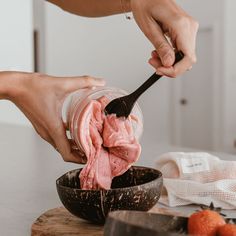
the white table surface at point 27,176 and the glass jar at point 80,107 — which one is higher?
the glass jar at point 80,107

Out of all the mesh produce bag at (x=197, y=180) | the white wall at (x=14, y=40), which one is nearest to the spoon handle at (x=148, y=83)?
the mesh produce bag at (x=197, y=180)

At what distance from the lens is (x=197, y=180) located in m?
1.26

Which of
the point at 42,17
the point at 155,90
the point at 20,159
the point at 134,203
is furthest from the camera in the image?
the point at 155,90

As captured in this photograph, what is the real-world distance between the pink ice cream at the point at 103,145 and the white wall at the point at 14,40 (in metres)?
1.95

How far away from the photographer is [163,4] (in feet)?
3.93

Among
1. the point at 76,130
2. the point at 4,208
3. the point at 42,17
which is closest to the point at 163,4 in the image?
the point at 76,130

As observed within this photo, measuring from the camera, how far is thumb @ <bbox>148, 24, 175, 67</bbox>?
1128 millimetres

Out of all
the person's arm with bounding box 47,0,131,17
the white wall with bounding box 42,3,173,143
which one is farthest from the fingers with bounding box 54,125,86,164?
the white wall with bounding box 42,3,173,143

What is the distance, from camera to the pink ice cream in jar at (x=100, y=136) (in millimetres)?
996

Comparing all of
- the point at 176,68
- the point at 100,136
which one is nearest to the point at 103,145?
the point at 100,136

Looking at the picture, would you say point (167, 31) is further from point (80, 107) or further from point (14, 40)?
point (14, 40)

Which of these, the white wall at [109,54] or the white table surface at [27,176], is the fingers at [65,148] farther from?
the white wall at [109,54]

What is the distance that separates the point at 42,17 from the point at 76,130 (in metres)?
4.73

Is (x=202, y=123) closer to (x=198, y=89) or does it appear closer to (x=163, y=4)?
(x=198, y=89)
